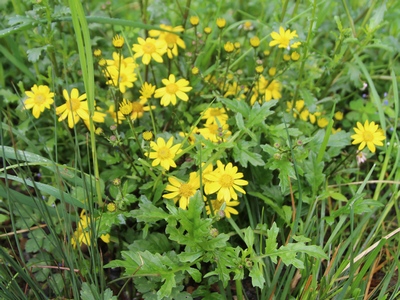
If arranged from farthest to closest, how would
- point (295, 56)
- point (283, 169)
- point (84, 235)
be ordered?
1. point (295, 56)
2. point (283, 169)
3. point (84, 235)

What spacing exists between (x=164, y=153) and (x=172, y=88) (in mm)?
370

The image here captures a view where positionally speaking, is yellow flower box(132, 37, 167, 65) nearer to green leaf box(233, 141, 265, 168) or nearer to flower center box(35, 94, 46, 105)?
flower center box(35, 94, 46, 105)

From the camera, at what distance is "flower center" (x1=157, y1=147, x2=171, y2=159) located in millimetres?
1714

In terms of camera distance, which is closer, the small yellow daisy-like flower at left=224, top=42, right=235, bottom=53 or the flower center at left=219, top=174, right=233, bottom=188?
the flower center at left=219, top=174, right=233, bottom=188

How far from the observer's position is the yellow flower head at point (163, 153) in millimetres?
1697

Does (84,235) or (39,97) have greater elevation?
(39,97)

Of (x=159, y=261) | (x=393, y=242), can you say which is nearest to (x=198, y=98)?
(x=159, y=261)

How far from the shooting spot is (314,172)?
186cm

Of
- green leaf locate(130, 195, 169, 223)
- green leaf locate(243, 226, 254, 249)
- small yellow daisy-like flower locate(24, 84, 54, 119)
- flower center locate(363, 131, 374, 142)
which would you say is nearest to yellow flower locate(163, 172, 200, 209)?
green leaf locate(130, 195, 169, 223)

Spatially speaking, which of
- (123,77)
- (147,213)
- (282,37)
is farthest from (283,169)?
(123,77)

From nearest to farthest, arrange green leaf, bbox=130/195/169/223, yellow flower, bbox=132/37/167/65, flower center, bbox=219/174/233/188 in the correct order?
green leaf, bbox=130/195/169/223
flower center, bbox=219/174/233/188
yellow flower, bbox=132/37/167/65

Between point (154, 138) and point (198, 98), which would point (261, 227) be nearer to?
point (154, 138)

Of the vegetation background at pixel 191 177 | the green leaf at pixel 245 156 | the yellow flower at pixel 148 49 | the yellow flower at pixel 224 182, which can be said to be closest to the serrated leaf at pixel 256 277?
the vegetation background at pixel 191 177

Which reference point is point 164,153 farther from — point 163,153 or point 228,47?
point 228,47
